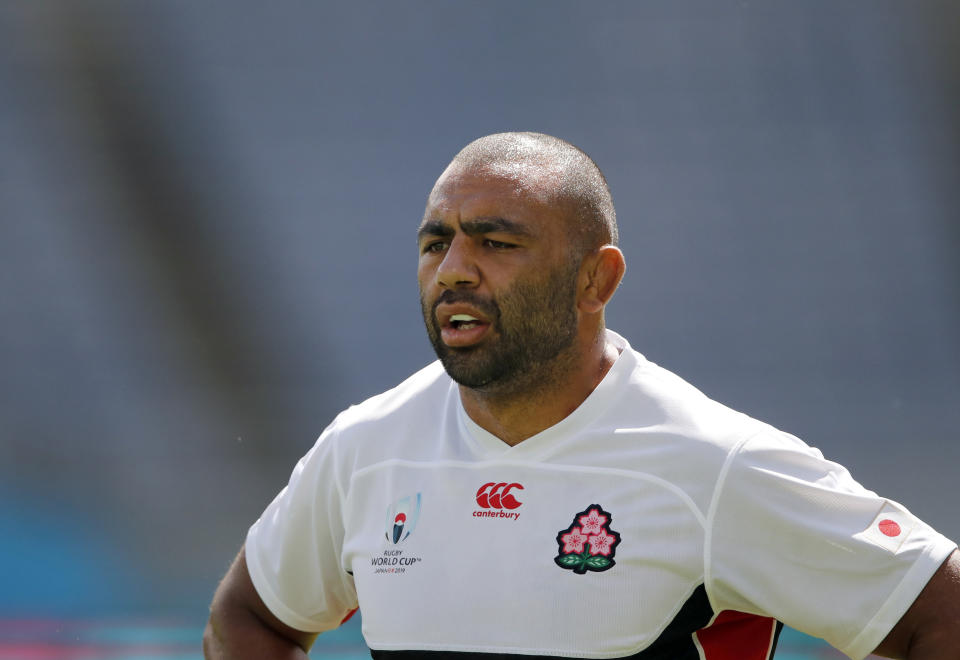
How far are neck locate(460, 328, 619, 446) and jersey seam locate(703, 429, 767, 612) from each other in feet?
1.02

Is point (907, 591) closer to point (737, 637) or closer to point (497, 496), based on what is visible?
point (737, 637)

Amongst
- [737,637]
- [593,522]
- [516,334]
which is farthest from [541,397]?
[737,637]

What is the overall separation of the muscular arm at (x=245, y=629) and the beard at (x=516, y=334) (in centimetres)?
62

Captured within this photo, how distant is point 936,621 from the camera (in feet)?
6.04

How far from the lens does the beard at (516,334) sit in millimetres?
2074

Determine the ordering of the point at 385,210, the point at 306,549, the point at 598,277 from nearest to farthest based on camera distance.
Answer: the point at 598,277 < the point at 306,549 < the point at 385,210

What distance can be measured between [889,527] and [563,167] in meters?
0.79

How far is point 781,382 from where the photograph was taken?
21.9 ft

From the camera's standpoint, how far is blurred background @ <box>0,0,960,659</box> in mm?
6703

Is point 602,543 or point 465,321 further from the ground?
point 465,321

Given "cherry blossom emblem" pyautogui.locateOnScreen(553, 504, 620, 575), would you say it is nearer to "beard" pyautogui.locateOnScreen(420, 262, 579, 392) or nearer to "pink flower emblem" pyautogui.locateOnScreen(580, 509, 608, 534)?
"pink flower emblem" pyautogui.locateOnScreen(580, 509, 608, 534)

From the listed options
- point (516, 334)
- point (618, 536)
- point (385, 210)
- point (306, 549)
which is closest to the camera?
point (618, 536)

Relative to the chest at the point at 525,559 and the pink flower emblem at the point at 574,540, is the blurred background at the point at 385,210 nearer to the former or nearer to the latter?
the chest at the point at 525,559

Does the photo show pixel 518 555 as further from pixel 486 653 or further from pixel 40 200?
pixel 40 200
